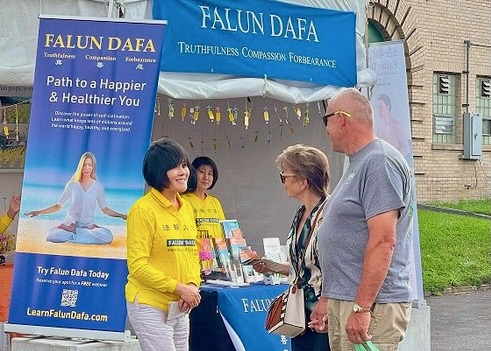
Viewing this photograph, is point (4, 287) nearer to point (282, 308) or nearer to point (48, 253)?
point (48, 253)

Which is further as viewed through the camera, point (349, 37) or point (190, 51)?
point (349, 37)

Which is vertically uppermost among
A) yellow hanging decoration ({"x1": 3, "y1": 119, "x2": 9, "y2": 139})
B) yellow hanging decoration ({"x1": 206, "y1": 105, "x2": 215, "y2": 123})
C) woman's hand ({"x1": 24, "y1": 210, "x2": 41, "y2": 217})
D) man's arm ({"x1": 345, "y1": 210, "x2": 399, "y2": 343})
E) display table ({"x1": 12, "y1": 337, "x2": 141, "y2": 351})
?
yellow hanging decoration ({"x1": 206, "y1": 105, "x2": 215, "y2": 123})

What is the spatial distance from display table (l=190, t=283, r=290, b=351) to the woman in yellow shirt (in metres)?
1.44

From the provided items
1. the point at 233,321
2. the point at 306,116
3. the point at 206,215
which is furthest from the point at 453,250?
the point at 233,321

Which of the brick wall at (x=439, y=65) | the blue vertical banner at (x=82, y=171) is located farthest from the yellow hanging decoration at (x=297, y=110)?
the brick wall at (x=439, y=65)

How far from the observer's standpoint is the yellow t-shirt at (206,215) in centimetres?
792

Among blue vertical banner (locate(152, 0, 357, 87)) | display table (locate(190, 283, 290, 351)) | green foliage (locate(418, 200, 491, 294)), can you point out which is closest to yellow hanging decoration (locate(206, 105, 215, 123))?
blue vertical banner (locate(152, 0, 357, 87))

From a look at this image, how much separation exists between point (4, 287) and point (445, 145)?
500 inches

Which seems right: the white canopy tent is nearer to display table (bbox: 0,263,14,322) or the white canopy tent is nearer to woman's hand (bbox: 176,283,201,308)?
display table (bbox: 0,263,14,322)

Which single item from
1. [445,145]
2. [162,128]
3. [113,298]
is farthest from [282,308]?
[445,145]

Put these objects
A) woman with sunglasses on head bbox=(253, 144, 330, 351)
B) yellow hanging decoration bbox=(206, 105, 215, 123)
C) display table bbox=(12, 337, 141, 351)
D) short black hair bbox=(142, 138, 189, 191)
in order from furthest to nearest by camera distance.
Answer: yellow hanging decoration bbox=(206, 105, 215, 123), display table bbox=(12, 337, 141, 351), short black hair bbox=(142, 138, 189, 191), woman with sunglasses on head bbox=(253, 144, 330, 351)

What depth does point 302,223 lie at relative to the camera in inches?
207

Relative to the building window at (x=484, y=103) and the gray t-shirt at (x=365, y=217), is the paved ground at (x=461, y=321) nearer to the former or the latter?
the gray t-shirt at (x=365, y=217)

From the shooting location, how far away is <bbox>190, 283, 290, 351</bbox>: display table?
688 cm
